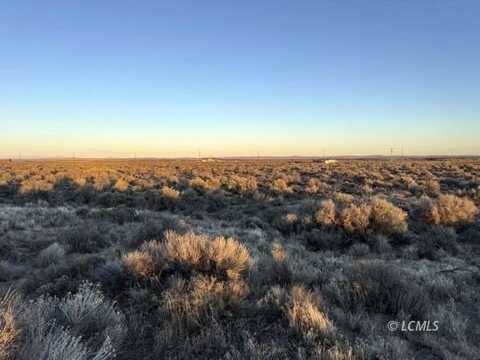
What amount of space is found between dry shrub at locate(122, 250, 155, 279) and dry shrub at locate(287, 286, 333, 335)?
241cm

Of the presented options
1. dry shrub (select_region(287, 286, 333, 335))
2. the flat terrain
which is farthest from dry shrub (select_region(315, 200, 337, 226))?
dry shrub (select_region(287, 286, 333, 335))

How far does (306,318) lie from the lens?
423cm

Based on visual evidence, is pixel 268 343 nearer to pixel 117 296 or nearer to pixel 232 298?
pixel 232 298

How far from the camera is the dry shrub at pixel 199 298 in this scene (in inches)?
178

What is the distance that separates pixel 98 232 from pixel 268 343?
Result: 22.7 ft

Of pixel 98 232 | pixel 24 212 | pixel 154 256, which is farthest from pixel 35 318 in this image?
pixel 24 212

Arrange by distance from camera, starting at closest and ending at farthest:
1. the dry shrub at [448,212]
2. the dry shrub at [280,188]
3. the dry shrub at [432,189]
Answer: the dry shrub at [448,212], the dry shrub at [432,189], the dry shrub at [280,188]

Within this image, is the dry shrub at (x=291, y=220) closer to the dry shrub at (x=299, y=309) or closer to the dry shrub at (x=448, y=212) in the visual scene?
the dry shrub at (x=448, y=212)

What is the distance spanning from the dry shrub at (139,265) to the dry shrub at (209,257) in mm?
318

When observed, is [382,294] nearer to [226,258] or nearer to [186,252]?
[226,258]

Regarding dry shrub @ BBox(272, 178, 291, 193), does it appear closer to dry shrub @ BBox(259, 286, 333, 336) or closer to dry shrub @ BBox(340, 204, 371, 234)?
dry shrub @ BBox(340, 204, 371, 234)

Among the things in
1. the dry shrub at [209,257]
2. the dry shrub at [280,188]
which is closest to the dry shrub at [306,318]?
the dry shrub at [209,257]

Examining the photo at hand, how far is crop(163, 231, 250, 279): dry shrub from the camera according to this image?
601 cm

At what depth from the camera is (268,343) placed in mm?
4055
